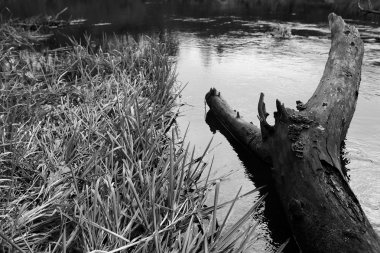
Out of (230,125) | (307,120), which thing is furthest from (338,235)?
(230,125)

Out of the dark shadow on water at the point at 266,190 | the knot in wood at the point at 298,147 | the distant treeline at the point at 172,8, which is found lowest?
the dark shadow on water at the point at 266,190

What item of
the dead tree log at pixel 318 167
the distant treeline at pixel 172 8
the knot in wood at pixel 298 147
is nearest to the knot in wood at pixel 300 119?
the dead tree log at pixel 318 167

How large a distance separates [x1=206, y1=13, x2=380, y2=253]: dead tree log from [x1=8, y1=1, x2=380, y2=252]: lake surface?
0.40 m

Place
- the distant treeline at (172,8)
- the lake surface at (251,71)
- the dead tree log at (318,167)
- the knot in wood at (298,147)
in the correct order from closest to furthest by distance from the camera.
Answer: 1. the dead tree log at (318,167)
2. the knot in wood at (298,147)
3. the lake surface at (251,71)
4. the distant treeline at (172,8)

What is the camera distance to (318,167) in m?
3.06

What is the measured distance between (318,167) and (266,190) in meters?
1.13

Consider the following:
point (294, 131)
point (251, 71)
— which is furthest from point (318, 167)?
point (251, 71)

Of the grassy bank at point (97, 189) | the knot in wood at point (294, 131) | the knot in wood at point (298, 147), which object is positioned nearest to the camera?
the grassy bank at point (97, 189)

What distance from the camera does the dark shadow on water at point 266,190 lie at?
3.37 metres

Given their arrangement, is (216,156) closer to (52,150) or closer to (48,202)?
(52,150)

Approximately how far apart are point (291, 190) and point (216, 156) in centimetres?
174

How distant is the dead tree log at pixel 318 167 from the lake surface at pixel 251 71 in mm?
404

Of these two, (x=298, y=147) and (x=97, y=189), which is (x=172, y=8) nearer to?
(x=298, y=147)

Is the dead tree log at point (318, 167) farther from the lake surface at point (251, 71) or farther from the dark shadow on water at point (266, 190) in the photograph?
the lake surface at point (251, 71)
